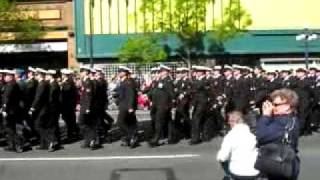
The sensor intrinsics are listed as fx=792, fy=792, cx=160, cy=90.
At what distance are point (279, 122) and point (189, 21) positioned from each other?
3129 cm

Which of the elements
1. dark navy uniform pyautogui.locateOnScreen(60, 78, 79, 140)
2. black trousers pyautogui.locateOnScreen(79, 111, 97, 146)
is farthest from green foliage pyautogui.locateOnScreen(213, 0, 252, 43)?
black trousers pyautogui.locateOnScreen(79, 111, 97, 146)

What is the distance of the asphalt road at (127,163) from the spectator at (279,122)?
216 inches

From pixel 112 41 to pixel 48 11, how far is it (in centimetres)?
355

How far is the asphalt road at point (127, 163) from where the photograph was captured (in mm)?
12455

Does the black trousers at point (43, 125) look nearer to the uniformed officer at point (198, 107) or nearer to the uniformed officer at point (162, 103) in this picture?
the uniformed officer at point (162, 103)

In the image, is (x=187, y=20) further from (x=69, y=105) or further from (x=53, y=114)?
(x=53, y=114)

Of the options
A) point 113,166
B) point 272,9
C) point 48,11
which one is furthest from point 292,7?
point 113,166

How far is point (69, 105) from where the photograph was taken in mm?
17828

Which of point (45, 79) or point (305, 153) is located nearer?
point (305, 153)

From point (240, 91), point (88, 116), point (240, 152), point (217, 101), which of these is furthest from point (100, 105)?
point (240, 152)

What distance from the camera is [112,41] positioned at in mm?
40375

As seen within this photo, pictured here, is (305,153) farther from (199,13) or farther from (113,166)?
(199,13)

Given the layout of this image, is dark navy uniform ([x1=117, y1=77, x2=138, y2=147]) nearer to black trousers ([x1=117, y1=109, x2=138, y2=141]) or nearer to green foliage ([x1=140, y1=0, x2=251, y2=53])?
black trousers ([x1=117, y1=109, x2=138, y2=141])

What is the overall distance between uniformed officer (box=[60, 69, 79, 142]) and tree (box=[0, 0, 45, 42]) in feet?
56.0
